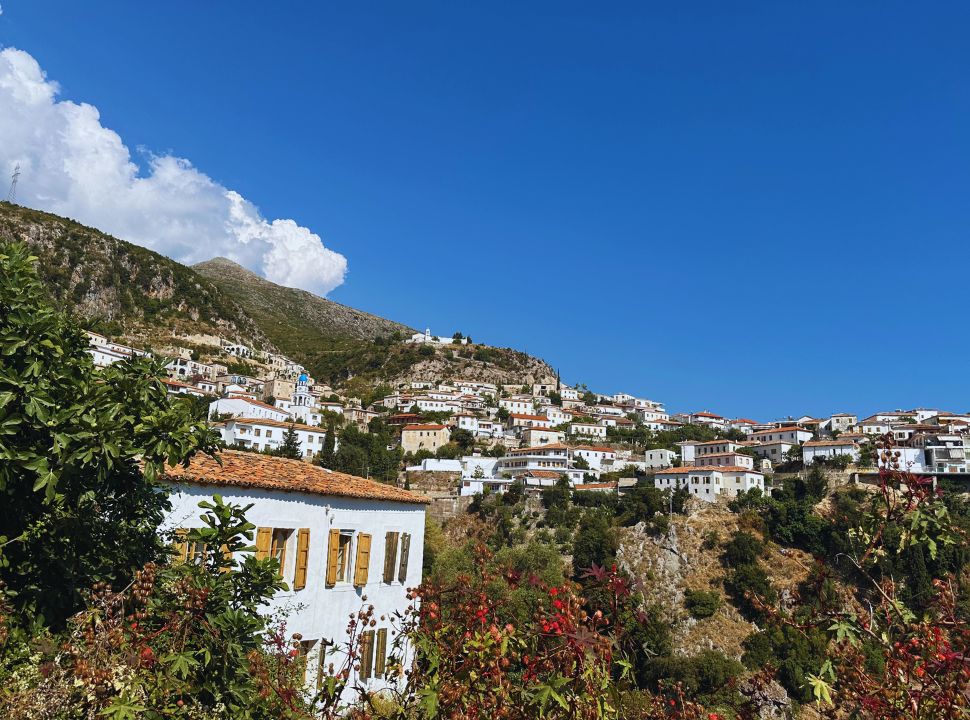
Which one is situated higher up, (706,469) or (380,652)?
(706,469)

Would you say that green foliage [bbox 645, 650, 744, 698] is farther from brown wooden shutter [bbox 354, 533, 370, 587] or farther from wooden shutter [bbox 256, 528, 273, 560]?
wooden shutter [bbox 256, 528, 273, 560]

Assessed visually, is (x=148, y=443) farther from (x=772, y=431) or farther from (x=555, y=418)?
(x=555, y=418)

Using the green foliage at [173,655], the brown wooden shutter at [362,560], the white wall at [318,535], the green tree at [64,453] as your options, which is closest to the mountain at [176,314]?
the white wall at [318,535]

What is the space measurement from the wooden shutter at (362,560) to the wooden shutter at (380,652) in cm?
136

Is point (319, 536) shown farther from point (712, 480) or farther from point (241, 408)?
point (241, 408)

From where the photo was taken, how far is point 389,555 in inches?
725

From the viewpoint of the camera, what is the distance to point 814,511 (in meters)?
61.9

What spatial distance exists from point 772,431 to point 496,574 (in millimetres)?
99855

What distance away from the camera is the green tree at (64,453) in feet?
21.9

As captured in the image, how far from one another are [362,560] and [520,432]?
86.2m

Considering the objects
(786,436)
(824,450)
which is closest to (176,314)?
(786,436)

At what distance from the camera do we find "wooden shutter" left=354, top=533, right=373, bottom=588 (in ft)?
55.6

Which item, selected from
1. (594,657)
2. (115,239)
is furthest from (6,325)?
(115,239)

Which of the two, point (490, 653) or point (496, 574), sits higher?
point (496, 574)
